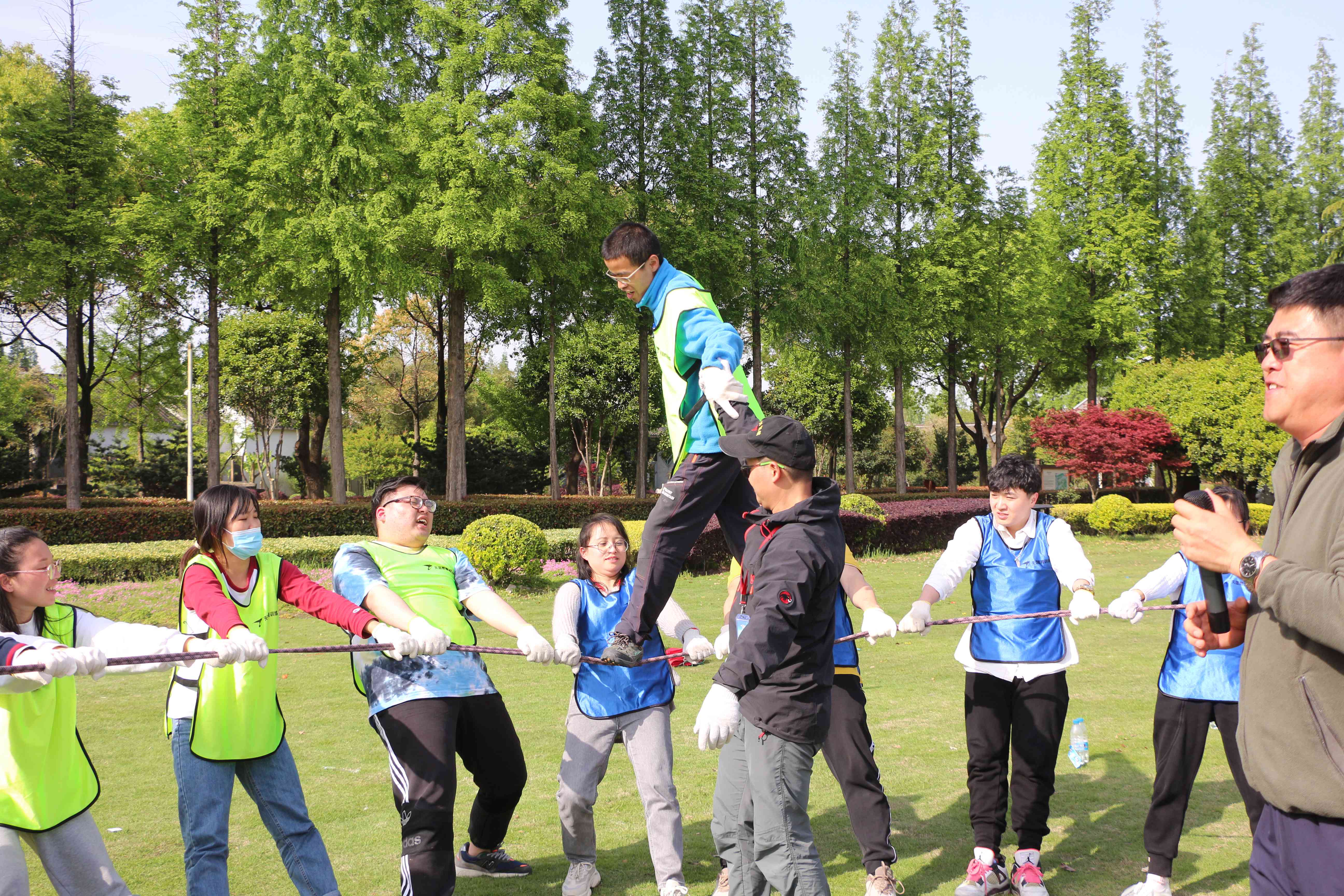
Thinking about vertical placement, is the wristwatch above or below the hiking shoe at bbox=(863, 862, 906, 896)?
above

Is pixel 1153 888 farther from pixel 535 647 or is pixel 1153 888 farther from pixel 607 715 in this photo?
pixel 535 647

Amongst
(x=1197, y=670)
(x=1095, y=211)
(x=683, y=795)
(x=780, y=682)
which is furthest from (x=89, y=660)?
(x=1095, y=211)

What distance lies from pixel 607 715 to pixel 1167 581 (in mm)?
2855

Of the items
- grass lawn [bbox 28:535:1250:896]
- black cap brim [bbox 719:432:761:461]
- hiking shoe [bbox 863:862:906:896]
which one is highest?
black cap brim [bbox 719:432:761:461]

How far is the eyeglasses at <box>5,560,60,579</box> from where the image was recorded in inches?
132

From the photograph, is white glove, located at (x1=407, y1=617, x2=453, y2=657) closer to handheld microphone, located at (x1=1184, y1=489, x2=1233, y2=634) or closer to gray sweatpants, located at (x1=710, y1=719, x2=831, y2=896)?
gray sweatpants, located at (x1=710, y1=719, x2=831, y2=896)

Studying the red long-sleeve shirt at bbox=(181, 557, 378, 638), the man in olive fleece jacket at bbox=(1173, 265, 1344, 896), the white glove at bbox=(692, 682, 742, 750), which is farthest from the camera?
the red long-sleeve shirt at bbox=(181, 557, 378, 638)

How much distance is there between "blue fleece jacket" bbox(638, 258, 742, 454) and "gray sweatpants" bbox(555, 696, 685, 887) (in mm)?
1265

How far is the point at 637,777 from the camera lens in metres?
4.32

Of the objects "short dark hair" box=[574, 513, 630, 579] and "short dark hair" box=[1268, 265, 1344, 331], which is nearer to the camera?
"short dark hair" box=[1268, 265, 1344, 331]

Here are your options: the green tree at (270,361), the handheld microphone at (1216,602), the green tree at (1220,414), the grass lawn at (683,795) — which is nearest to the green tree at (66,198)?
the green tree at (270,361)

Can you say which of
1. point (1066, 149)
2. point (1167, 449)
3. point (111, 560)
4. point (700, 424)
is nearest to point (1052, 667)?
point (700, 424)

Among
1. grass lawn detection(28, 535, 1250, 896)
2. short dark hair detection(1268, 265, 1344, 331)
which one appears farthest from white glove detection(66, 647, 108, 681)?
short dark hair detection(1268, 265, 1344, 331)

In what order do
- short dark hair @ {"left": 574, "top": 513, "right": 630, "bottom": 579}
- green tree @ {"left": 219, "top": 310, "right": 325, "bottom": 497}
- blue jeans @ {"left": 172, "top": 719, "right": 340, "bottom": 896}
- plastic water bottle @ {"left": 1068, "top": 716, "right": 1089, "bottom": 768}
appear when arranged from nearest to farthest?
blue jeans @ {"left": 172, "top": 719, "right": 340, "bottom": 896}
short dark hair @ {"left": 574, "top": 513, "right": 630, "bottom": 579}
plastic water bottle @ {"left": 1068, "top": 716, "right": 1089, "bottom": 768}
green tree @ {"left": 219, "top": 310, "right": 325, "bottom": 497}
